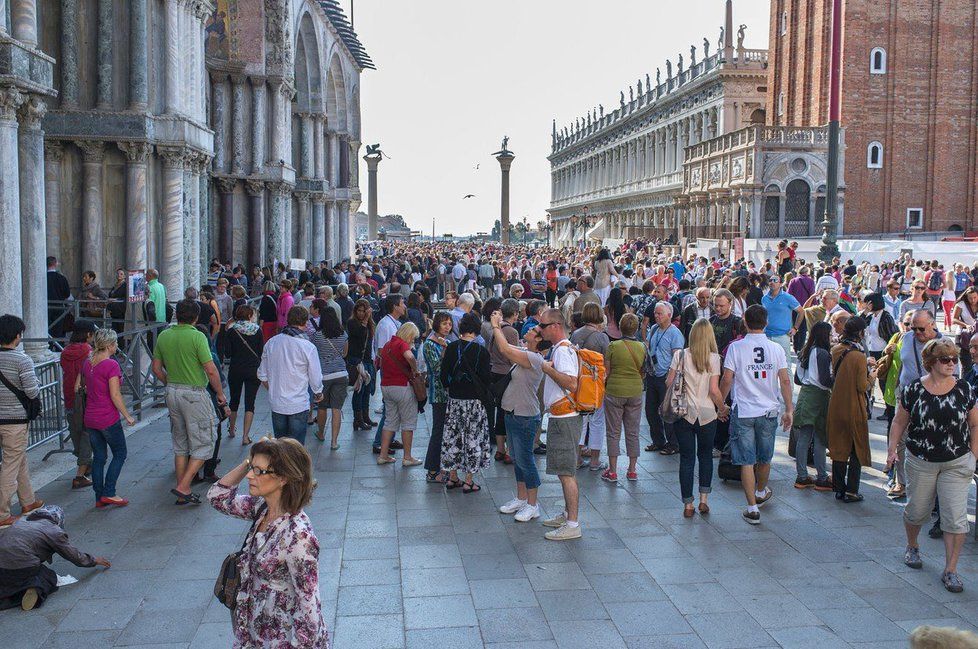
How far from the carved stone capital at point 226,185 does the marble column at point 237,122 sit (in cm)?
29

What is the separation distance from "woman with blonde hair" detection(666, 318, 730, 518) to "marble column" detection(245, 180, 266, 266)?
66.5 feet

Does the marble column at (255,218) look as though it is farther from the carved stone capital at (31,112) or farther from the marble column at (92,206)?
the carved stone capital at (31,112)

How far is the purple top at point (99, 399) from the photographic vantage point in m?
8.10

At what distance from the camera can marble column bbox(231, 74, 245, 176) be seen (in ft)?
83.0

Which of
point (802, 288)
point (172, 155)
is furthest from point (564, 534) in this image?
point (172, 155)

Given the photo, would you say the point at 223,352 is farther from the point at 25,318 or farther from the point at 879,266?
the point at 879,266

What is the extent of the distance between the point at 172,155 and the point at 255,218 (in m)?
10.4

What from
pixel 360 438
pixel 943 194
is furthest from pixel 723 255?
pixel 360 438

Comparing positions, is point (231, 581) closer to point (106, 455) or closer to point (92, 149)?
point (106, 455)

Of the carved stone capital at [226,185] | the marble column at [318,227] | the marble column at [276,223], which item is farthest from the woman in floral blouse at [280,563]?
the marble column at [318,227]

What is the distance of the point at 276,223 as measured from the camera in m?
27.5

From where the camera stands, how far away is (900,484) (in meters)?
8.83

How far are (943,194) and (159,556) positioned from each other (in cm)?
4700

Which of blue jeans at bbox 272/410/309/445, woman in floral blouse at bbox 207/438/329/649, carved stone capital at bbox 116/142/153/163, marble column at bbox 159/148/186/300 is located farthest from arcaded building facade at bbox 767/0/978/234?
woman in floral blouse at bbox 207/438/329/649
